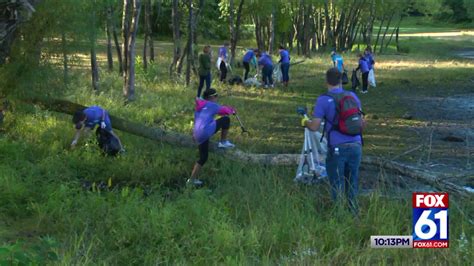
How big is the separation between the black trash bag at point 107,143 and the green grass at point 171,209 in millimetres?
193

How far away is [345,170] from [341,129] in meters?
0.59

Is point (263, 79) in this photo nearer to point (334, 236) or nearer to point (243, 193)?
point (243, 193)

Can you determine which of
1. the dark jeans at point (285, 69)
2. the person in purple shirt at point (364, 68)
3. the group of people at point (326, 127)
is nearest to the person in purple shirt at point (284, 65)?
the dark jeans at point (285, 69)

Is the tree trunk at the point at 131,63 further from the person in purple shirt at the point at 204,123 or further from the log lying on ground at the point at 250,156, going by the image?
the person in purple shirt at the point at 204,123

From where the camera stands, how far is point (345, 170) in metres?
6.68

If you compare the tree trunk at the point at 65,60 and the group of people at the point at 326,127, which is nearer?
the group of people at the point at 326,127

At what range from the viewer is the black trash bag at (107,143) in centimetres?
969

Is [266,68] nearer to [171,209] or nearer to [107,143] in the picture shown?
[107,143]

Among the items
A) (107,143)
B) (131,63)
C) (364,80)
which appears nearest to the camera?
(107,143)

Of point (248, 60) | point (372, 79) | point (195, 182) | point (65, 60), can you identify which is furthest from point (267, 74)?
point (195, 182)

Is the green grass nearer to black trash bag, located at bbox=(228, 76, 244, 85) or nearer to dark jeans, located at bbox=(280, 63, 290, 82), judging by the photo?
dark jeans, located at bbox=(280, 63, 290, 82)

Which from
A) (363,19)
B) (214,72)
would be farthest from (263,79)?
(363,19)

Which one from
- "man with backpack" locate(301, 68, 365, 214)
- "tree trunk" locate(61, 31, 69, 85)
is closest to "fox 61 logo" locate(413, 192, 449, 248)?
"man with backpack" locate(301, 68, 365, 214)

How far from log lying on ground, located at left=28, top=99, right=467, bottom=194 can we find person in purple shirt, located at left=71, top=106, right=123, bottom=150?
30.7 inches
